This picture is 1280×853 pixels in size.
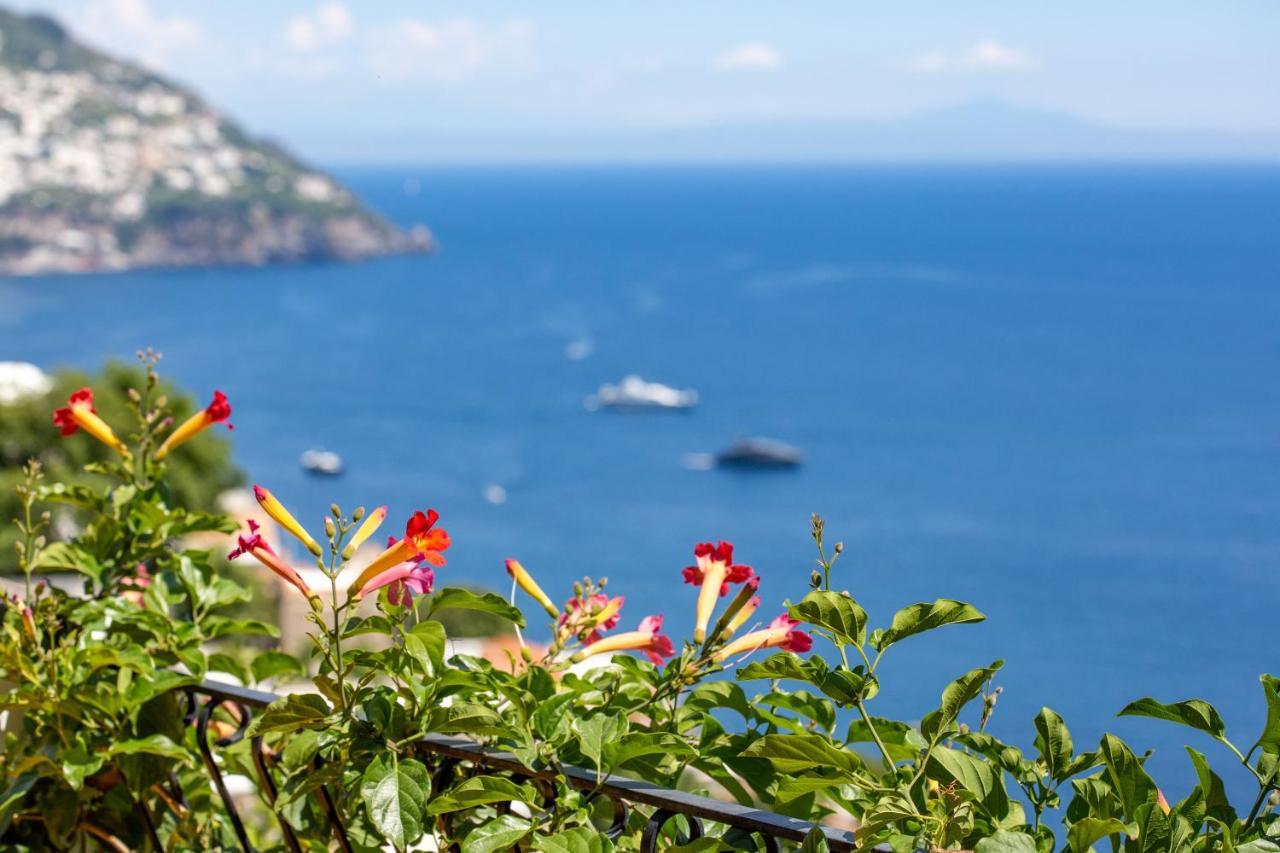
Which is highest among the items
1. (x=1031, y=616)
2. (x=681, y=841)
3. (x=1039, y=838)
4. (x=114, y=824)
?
(x=1039, y=838)

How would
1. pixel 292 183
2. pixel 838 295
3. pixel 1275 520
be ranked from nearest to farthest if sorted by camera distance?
pixel 1275 520
pixel 838 295
pixel 292 183

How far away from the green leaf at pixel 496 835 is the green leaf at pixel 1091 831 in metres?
0.46

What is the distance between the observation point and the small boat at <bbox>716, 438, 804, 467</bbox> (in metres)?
54.8

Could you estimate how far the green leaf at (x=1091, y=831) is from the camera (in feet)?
3.02

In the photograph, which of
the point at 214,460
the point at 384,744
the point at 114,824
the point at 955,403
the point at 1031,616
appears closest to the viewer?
the point at 384,744

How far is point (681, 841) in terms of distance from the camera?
121 cm

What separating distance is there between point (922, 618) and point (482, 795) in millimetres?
422

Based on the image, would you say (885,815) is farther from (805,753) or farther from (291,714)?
(291,714)

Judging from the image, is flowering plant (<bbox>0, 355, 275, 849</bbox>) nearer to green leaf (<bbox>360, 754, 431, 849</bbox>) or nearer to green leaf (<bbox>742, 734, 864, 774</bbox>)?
green leaf (<bbox>360, 754, 431, 849</bbox>)

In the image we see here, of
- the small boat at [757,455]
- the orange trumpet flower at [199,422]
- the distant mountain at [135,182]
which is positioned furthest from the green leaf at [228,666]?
the distant mountain at [135,182]

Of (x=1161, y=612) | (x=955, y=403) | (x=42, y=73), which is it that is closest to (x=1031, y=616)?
(x=1161, y=612)

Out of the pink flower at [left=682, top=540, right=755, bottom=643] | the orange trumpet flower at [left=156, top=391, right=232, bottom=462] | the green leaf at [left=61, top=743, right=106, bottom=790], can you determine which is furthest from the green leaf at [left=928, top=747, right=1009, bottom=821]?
the orange trumpet flower at [left=156, top=391, right=232, bottom=462]

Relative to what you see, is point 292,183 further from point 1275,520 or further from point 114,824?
point 114,824

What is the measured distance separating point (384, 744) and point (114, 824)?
0.70 meters
